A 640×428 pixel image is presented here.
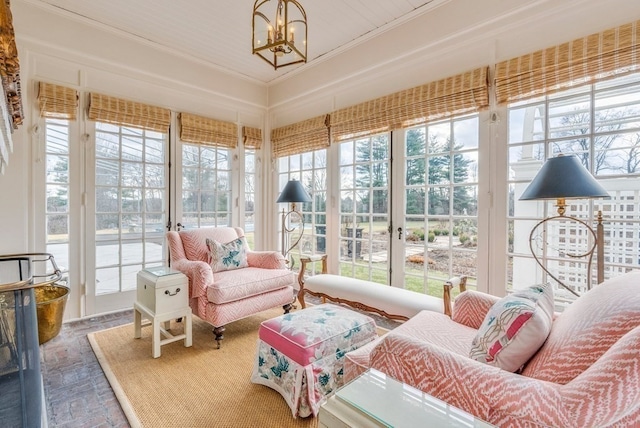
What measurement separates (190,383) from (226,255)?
126 cm

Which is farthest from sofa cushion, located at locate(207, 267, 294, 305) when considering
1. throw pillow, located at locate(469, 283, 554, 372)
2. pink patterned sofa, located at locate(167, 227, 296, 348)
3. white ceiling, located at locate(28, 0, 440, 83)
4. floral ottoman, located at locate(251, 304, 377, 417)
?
white ceiling, located at locate(28, 0, 440, 83)

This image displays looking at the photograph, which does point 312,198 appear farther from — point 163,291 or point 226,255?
point 163,291

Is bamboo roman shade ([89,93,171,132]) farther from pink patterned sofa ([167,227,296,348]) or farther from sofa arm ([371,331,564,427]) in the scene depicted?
sofa arm ([371,331,564,427])

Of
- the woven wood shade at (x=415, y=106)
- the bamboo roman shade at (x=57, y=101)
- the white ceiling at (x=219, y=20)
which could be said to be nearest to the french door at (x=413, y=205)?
the woven wood shade at (x=415, y=106)

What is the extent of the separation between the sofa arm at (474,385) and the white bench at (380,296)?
1.21 m

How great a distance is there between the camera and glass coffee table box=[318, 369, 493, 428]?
819 mm

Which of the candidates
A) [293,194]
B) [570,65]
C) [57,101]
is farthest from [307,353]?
[57,101]

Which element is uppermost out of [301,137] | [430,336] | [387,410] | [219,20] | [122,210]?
[219,20]

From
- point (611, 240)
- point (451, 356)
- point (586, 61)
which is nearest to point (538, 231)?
point (611, 240)

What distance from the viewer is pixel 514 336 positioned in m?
1.14

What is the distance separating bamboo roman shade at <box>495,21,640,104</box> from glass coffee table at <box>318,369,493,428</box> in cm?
237

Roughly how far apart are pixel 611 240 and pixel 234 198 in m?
3.80

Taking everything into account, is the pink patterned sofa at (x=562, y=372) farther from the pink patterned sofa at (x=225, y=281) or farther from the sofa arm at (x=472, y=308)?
the pink patterned sofa at (x=225, y=281)

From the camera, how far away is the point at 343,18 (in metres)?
2.98
